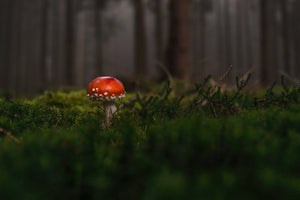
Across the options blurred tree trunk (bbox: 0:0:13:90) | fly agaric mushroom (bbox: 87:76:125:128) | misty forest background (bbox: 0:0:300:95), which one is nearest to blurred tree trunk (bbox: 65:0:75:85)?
misty forest background (bbox: 0:0:300:95)

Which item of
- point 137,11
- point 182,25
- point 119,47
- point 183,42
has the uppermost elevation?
point 119,47

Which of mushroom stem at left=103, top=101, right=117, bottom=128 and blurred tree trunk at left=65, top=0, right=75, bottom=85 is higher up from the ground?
blurred tree trunk at left=65, top=0, right=75, bottom=85

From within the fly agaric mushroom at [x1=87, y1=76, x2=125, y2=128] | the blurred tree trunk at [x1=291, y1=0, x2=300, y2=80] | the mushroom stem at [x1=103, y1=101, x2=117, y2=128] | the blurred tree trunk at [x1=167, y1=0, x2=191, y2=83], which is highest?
the blurred tree trunk at [x1=291, y1=0, x2=300, y2=80]

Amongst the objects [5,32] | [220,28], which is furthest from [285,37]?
[5,32]

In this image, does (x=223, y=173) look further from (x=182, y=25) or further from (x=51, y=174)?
(x=182, y=25)

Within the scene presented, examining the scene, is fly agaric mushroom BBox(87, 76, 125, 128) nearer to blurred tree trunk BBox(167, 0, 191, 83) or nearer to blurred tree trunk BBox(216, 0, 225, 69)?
blurred tree trunk BBox(167, 0, 191, 83)

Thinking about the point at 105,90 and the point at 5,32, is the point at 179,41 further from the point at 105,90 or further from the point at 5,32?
the point at 5,32

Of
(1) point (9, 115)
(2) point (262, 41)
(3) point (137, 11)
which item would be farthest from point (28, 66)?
(1) point (9, 115)
